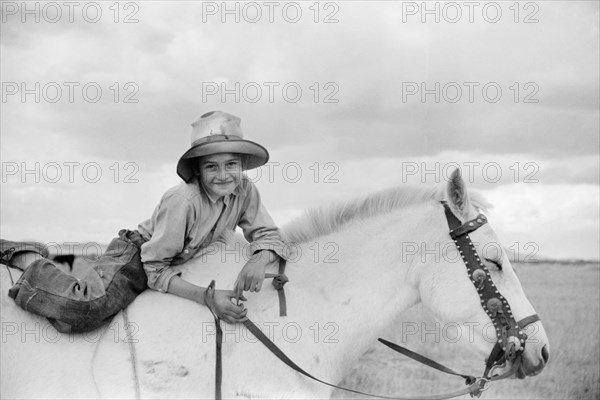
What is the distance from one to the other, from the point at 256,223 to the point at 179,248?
752 millimetres

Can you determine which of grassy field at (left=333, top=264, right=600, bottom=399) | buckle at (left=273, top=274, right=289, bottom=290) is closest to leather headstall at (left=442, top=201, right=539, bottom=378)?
buckle at (left=273, top=274, right=289, bottom=290)

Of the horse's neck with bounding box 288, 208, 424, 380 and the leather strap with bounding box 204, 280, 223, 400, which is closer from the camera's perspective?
the leather strap with bounding box 204, 280, 223, 400

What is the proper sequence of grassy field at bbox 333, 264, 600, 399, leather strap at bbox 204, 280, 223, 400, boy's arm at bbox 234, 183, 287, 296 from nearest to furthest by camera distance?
1. leather strap at bbox 204, 280, 223, 400
2. boy's arm at bbox 234, 183, 287, 296
3. grassy field at bbox 333, 264, 600, 399

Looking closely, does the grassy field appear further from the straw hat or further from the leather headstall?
the straw hat

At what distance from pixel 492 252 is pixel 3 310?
3.94 meters

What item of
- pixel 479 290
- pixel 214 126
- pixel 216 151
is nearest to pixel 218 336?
pixel 216 151

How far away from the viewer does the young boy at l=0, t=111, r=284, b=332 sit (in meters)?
4.67

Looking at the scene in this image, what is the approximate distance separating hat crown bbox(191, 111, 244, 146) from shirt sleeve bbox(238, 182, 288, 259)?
0.52 m

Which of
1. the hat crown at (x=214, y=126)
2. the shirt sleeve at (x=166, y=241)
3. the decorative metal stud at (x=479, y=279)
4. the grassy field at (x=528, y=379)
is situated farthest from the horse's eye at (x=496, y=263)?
the grassy field at (x=528, y=379)

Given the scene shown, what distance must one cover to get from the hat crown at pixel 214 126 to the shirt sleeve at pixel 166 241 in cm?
55

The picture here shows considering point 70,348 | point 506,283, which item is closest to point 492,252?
point 506,283

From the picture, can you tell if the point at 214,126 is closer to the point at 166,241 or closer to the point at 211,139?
the point at 211,139

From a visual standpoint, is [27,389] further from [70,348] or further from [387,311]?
[387,311]

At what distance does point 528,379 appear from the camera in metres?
12.4
